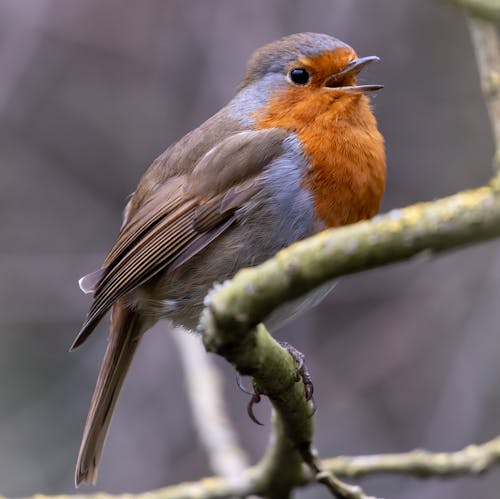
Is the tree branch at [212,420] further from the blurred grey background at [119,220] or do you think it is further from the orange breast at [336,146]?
the blurred grey background at [119,220]

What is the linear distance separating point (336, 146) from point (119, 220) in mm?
3067

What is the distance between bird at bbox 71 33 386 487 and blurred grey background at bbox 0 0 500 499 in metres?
1.92

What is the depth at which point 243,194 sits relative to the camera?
353cm

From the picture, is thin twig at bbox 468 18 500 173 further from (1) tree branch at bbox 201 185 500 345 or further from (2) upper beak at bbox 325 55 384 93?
(1) tree branch at bbox 201 185 500 345

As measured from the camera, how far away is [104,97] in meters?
6.48

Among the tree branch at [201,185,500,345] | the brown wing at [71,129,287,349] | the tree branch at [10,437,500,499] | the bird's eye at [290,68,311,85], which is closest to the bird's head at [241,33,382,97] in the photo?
the bird's eye at [290,68,311,85]

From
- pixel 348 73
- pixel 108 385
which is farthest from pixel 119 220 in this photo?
pixel 348 73

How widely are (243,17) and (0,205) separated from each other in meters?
2.10

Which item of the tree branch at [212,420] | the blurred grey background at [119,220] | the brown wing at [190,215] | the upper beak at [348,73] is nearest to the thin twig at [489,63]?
the upper beak at [348,73]

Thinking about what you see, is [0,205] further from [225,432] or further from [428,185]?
[225,432]

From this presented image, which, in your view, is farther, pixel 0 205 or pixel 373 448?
pixel 0 205

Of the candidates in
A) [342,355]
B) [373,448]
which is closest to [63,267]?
[342,355]

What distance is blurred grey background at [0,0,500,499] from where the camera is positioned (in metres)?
5.69

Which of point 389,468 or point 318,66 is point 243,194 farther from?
point 389,468
